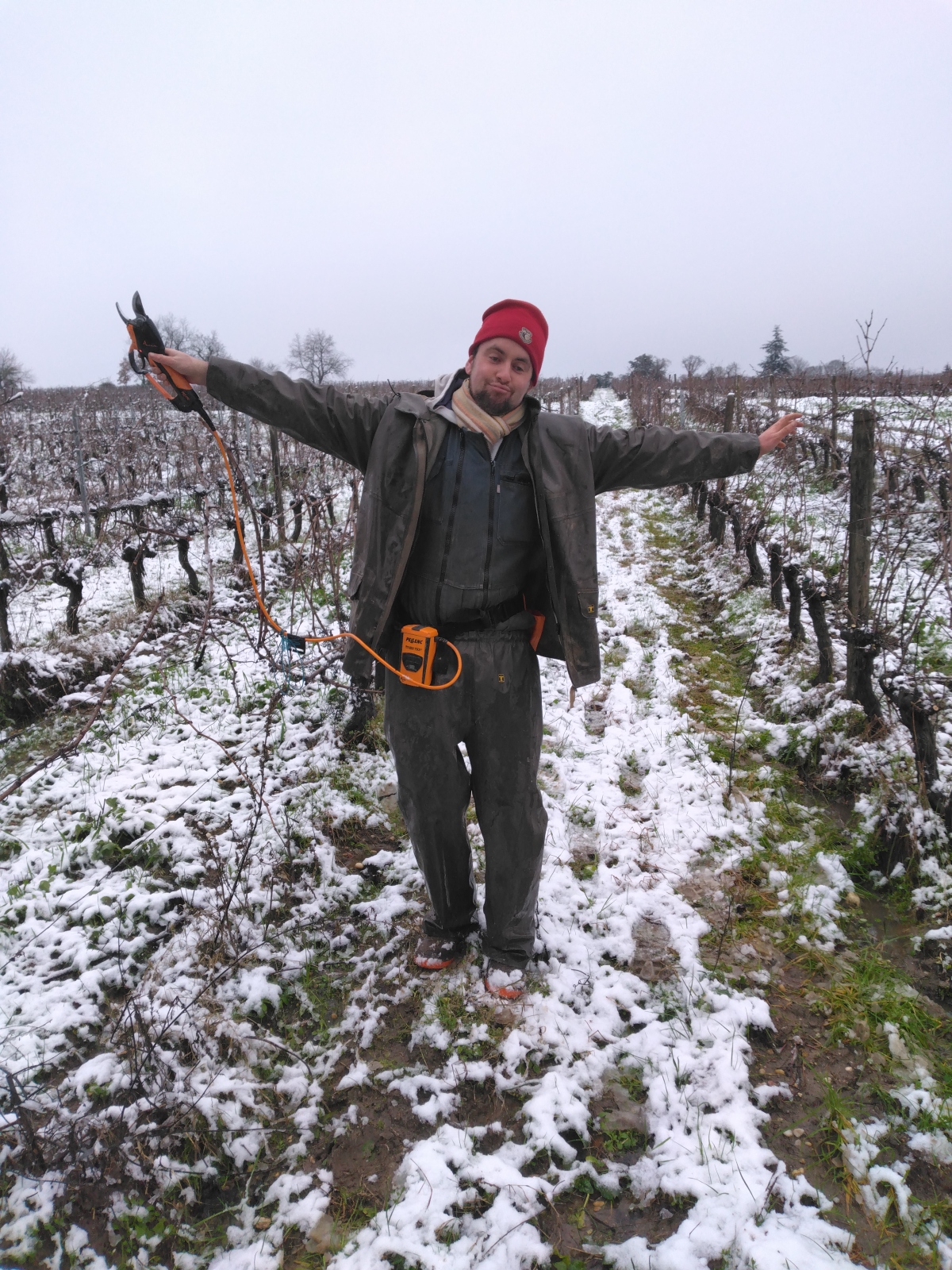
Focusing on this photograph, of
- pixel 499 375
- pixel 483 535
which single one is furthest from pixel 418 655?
pixel 499 375

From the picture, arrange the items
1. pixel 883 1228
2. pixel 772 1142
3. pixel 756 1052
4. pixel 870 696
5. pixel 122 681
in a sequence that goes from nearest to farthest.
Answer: pixel 883 1228 → pixel 772 1142 → pixel 756 1052 → pixel 870 696 → pixel 122 681

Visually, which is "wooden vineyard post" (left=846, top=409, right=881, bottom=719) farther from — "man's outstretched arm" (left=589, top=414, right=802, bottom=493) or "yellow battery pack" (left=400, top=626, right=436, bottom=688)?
"yellow battery pack" (left=400, top=626, right=436, bottom=688)

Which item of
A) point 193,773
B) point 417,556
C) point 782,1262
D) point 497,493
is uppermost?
point 497,493

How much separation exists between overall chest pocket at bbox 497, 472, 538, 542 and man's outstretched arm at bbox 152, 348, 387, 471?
478 mm

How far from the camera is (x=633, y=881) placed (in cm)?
320

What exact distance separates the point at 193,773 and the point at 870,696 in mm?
4131

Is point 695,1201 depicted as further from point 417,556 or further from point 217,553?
point 217,553

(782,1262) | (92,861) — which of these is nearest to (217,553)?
(92,861)

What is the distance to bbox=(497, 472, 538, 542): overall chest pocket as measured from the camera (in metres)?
2.21

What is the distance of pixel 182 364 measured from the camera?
78.4 inches

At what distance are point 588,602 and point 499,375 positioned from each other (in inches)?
31.9

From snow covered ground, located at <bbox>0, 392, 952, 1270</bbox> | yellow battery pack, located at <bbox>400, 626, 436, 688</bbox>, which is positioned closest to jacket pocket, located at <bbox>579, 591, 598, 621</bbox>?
yellow battery pack, located at <bbox>400, 626, 436, 688</bbox>

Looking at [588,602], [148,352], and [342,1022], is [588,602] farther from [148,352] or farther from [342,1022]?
[342,1022]

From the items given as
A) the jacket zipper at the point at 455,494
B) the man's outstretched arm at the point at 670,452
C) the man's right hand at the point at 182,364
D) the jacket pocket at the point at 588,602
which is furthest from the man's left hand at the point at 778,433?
the man's right hand at the point at 182,364
